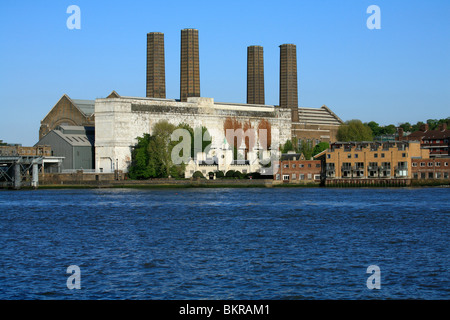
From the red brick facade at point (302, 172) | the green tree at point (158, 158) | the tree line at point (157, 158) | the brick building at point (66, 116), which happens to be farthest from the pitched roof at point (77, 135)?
the red brick facade at point (302, 172)

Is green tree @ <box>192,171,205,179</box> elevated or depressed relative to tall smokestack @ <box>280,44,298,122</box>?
depressed

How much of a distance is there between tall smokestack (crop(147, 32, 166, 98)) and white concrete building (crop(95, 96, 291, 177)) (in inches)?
389

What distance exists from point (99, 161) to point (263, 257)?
10017 cm

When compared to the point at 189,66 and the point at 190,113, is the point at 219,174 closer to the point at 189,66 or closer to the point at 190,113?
the point at 190,113

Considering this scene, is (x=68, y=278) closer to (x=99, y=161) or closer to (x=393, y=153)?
(x=393, y=153)

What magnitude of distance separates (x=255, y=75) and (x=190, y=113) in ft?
113

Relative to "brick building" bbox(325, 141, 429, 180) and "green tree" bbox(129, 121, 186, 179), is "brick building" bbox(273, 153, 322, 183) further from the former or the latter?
"green tree" bbox(129, 121, 186, 179)

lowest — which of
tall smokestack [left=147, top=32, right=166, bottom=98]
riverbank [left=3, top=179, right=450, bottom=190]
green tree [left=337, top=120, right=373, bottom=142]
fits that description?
riverbank [left=3, top=179, right=450, bottom=190]

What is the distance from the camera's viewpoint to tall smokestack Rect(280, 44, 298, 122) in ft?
543

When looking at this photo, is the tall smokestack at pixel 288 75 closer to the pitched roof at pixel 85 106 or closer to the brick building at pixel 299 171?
the pitched roof at pixel 85 106

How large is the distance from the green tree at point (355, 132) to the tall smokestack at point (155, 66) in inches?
1766

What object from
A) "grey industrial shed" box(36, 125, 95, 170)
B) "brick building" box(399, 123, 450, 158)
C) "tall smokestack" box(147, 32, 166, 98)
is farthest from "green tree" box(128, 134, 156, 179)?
"brick building" box(399, 123, 450, 158)

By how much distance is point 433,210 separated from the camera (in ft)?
192

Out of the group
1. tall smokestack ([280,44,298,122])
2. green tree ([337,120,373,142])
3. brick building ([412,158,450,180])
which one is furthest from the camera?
tall smokestack ([280,44,298,122])
